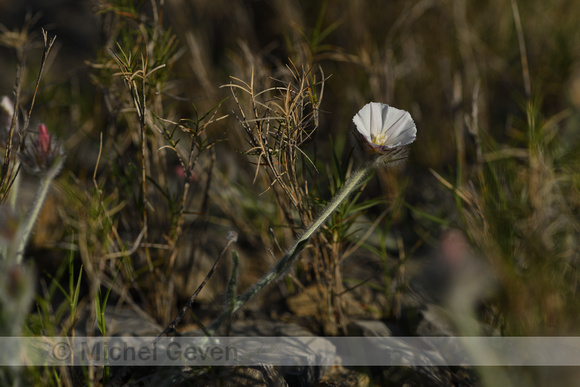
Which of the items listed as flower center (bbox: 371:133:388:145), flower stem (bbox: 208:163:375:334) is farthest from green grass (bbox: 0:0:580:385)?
flower center (bbox: 371:133:388:145)

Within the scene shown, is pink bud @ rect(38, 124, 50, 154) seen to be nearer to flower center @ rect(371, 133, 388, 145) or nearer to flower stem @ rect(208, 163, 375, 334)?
flower stem @ rect(208, 163, 375, 334)

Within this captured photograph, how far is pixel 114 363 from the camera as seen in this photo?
1456mm

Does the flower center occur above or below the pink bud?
below

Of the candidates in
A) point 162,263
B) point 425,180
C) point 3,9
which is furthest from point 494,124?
point 3,9

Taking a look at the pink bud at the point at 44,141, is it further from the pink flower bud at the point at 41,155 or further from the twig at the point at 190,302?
the twig at the point at 190,302

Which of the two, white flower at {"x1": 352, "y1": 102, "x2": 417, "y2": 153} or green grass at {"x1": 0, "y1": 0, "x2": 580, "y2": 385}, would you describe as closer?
white flower at {"x1": 352, "y1": 102, "x2": 417, "y2": 153}

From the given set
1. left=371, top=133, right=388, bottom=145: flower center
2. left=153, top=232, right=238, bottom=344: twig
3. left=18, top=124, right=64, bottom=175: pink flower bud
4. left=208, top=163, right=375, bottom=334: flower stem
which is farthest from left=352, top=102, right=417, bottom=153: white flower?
left=18, top=124, right=64, bottom=175: pink flower bud

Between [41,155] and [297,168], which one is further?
[297,168]

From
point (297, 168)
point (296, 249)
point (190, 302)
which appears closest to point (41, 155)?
point (190, 302)

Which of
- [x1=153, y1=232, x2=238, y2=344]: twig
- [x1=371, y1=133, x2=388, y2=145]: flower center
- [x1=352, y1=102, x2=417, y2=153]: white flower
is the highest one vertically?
[x1=352, y1=102, x2=417, y2=153]: white flower

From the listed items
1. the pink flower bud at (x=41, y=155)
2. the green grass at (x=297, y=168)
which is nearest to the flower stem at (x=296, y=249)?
the green grass at (x=297, y=168)

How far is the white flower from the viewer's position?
128cm

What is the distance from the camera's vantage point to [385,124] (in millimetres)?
1352

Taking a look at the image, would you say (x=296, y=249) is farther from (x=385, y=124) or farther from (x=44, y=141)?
(x=44, y=141)
